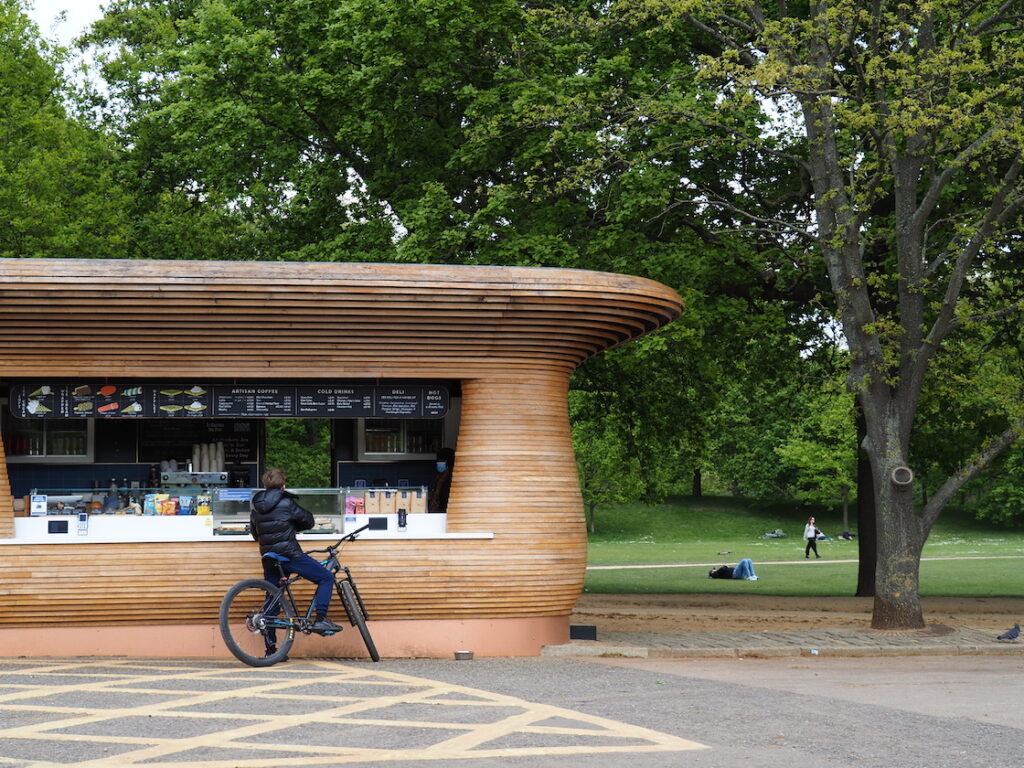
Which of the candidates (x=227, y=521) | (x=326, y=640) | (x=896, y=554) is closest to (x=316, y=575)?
(x=326, y=640)

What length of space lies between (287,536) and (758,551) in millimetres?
34462

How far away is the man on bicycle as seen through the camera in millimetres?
11984

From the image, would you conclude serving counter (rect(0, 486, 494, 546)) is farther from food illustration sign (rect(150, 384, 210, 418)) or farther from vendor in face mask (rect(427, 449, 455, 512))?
food illustration sign (rect(150, 384, 210, 418))

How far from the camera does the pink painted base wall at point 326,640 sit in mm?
12594

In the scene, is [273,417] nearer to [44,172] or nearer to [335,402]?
[335,402]

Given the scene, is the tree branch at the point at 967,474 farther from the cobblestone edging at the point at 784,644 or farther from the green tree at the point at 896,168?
the cobblestone edging at the point at 784,644

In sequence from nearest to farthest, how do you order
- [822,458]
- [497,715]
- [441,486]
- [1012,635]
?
[497,715]
[441,486]
[1012,635]
[822,458]

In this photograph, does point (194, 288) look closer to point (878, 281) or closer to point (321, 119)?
point (878, 281)

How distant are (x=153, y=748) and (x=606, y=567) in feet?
89.6

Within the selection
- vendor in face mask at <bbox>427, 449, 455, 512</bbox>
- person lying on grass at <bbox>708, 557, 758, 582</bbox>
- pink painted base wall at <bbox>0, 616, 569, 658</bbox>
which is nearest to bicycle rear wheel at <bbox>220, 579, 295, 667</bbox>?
pink painted base wall at <bbox>0, 616, 569, 658</bbox>

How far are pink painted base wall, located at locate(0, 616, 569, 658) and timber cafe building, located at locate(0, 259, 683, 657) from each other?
0.02 meters

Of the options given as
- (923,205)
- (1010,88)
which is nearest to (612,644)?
(923,205)

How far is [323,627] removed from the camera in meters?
12.0

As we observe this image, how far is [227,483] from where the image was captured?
13.9 meters
